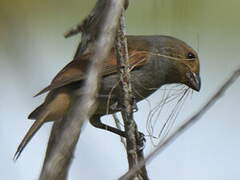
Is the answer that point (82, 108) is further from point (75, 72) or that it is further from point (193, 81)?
point (193, 81)

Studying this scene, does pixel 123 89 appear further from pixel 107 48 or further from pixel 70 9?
pixel 70 9

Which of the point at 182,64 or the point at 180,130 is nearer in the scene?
the point at 180,130

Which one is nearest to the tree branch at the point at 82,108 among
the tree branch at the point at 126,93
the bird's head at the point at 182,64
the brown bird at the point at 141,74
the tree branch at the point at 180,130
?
the tree branch at the point at 180,130

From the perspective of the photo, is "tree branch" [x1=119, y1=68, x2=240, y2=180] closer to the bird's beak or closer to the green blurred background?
the bird's beak

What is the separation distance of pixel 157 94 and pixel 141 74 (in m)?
0.52

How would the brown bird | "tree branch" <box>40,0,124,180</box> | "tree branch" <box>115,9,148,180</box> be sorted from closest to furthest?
"tree branch" <box>40,0,124,180</box> → "tree branch" <box>115,9,148,180</box> → the brown bird

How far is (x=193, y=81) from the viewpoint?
239 cm

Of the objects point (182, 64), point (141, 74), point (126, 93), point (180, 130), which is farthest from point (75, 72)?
point (180, 130)

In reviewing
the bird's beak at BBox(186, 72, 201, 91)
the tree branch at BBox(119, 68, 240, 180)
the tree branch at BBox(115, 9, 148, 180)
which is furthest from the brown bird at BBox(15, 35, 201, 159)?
the tree branch at BBox(119, 68, 240, 180)

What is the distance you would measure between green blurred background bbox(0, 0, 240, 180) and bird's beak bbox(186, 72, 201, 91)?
53cm

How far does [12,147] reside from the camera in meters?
3.07

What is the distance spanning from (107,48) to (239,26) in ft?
8.31

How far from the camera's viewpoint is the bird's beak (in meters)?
2.37

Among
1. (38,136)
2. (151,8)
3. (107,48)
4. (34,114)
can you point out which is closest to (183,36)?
(151,8)
